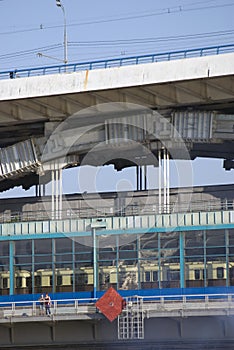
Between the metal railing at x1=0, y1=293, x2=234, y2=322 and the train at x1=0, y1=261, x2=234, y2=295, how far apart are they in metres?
1.46

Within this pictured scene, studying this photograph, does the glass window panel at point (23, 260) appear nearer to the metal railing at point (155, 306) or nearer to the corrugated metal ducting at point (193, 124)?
the metal railing at point (155, 306)

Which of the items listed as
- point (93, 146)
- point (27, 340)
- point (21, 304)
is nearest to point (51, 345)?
point (27, 340)

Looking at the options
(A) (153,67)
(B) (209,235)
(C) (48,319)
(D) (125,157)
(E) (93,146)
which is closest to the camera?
(C) (48,319)

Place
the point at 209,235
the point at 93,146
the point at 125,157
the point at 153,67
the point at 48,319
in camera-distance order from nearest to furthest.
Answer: the point at 48,319, the point at 209,235, the point at 153,67, the point at 93,146, the point at 125,157

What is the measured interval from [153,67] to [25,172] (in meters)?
14.5

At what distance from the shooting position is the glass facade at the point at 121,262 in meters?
55.7

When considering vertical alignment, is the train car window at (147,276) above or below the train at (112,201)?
below

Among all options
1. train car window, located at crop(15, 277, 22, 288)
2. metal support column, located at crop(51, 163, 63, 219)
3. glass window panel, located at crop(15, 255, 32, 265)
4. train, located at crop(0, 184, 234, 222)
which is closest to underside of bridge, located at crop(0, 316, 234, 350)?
train car window, located at crop(15, 277, 22, 288)

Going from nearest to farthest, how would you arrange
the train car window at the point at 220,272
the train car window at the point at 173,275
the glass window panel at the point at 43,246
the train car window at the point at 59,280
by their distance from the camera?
the train car window at the point at 220,272 → the train car window at the point at 173,275 → the train car window at the point at 59,280 → the glass window panel at the point at 43,246

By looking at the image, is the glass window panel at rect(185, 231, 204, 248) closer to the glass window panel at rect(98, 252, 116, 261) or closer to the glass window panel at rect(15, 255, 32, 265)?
the glass window panel at rect(98, 252, 116, 261)

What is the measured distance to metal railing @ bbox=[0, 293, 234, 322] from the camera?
47.7m

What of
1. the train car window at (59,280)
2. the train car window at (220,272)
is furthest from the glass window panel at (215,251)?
the train car window at (59,280)

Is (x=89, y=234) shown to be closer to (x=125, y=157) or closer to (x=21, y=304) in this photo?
(x=21, y=304)

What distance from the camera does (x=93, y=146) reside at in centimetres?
6819
